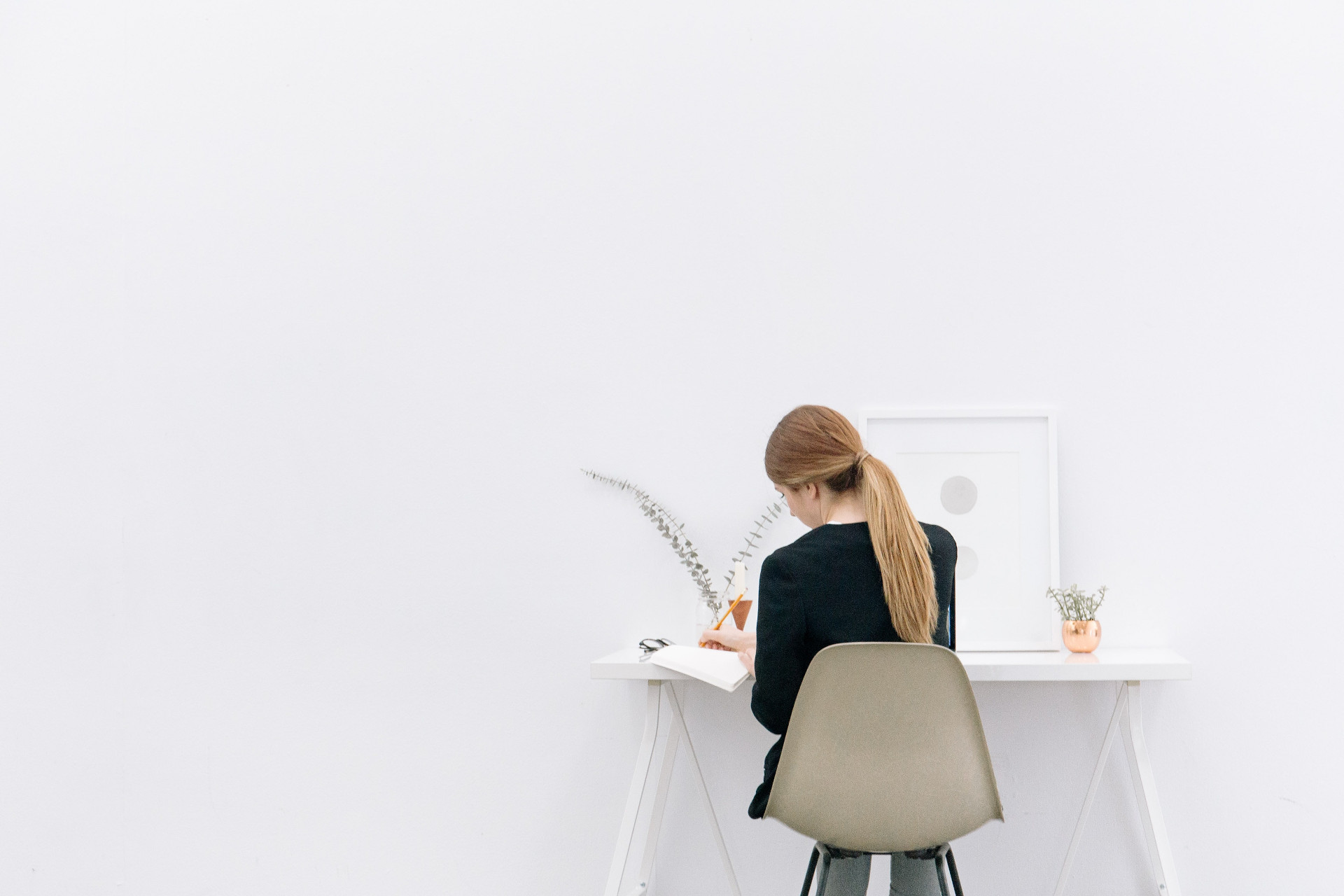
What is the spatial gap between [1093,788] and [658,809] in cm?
95

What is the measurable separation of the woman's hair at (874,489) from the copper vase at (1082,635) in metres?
0.64

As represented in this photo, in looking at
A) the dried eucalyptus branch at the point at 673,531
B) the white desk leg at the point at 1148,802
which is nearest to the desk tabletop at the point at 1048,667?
the white desk leg at the point at 1148,802

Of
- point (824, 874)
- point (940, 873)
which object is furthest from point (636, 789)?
point (940, 873)

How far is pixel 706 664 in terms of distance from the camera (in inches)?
70.1

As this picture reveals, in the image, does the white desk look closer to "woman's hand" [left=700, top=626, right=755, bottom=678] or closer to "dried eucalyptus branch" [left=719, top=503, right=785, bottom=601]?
"woman's hand" [left=700, top=626, right=755, bottom=678]

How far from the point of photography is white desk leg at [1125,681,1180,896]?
1.97m

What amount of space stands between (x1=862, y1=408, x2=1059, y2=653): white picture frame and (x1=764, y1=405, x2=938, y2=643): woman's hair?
0.60 m

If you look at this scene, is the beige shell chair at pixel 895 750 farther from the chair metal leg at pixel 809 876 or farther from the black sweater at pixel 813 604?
the chair metal leg at pixel 809 876

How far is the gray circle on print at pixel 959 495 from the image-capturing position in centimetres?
216

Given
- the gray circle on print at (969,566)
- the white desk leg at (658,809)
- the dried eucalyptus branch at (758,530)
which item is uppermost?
the dried eucalyptus branch at (758,530)

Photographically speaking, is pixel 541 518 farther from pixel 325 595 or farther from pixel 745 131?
pixel 745 131

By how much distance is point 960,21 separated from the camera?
90.1 inches

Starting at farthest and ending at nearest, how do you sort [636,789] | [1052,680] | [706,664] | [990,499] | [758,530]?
[758,530] → [990,499] → [636,789] → [1052,680] → [706,664]

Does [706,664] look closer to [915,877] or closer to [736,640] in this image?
[736,640]
